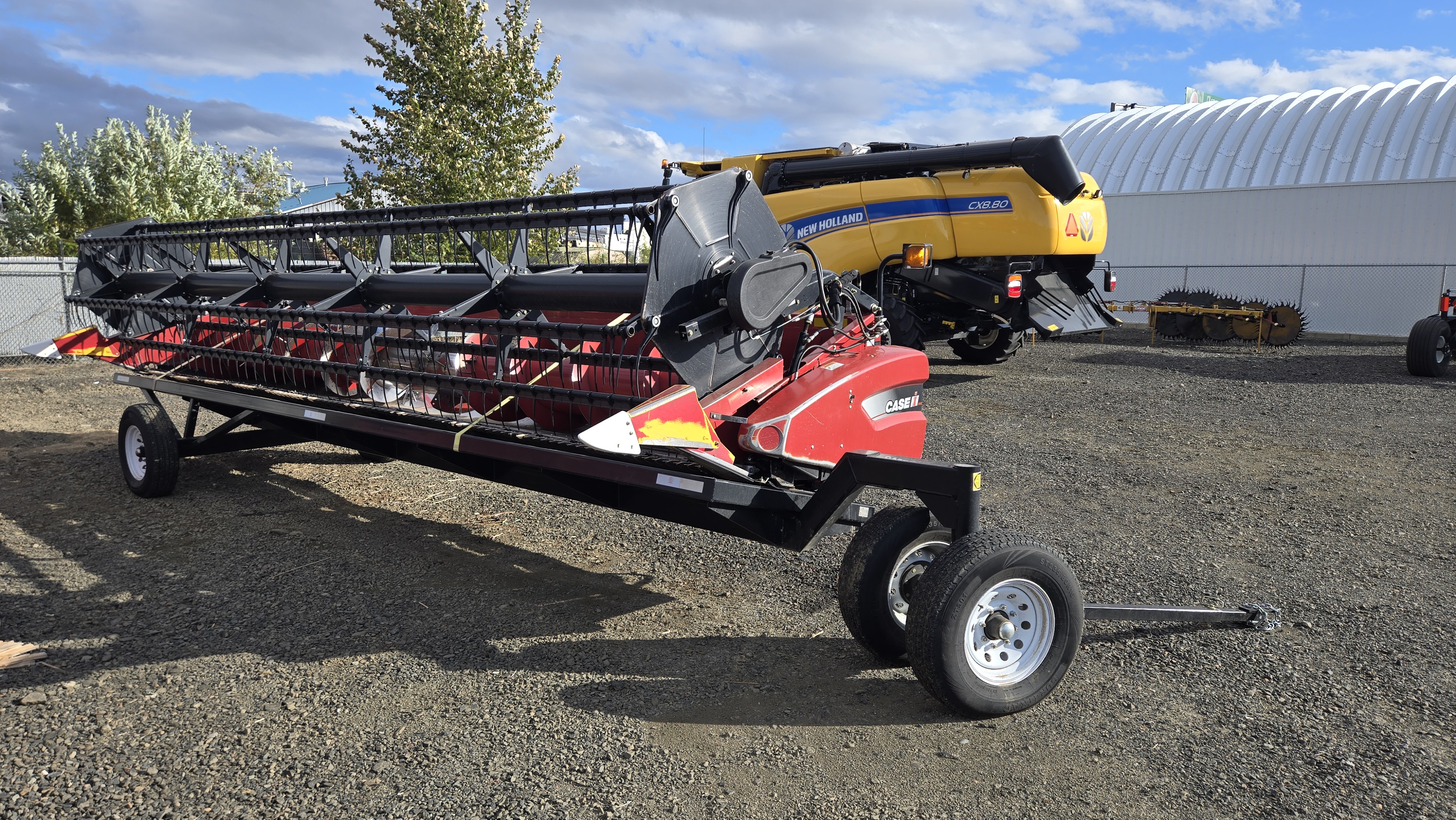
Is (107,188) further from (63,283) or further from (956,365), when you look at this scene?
(956,365)

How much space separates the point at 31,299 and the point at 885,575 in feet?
52.9

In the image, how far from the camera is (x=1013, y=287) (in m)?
10.2

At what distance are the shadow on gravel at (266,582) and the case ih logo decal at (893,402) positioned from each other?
4.31 ft

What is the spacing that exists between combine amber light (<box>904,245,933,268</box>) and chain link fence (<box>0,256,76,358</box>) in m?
12.7

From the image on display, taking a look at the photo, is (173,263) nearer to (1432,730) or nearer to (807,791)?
(807,791)

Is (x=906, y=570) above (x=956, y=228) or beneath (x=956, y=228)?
beneath

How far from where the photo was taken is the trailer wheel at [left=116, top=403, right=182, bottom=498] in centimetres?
616

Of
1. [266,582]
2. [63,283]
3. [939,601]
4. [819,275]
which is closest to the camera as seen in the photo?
[939,601]

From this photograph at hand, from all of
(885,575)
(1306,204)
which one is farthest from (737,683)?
(1306,204)

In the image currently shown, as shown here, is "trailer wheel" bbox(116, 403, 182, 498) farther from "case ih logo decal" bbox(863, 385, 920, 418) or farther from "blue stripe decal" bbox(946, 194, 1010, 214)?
"blue stripe decal" bbox(946, 194, 1010, 214)

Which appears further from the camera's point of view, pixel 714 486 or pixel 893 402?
pixel 893 402

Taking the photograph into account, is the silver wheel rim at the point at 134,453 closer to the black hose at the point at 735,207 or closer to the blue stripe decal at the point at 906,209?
the black hose at the point at 735,207

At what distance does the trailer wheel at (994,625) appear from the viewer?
10.4 ft

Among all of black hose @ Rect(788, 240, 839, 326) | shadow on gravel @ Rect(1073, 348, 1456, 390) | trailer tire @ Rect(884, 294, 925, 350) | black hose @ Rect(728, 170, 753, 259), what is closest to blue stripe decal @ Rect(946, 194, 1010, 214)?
trailer tire @ Rect(884, 294, 925, 350)
